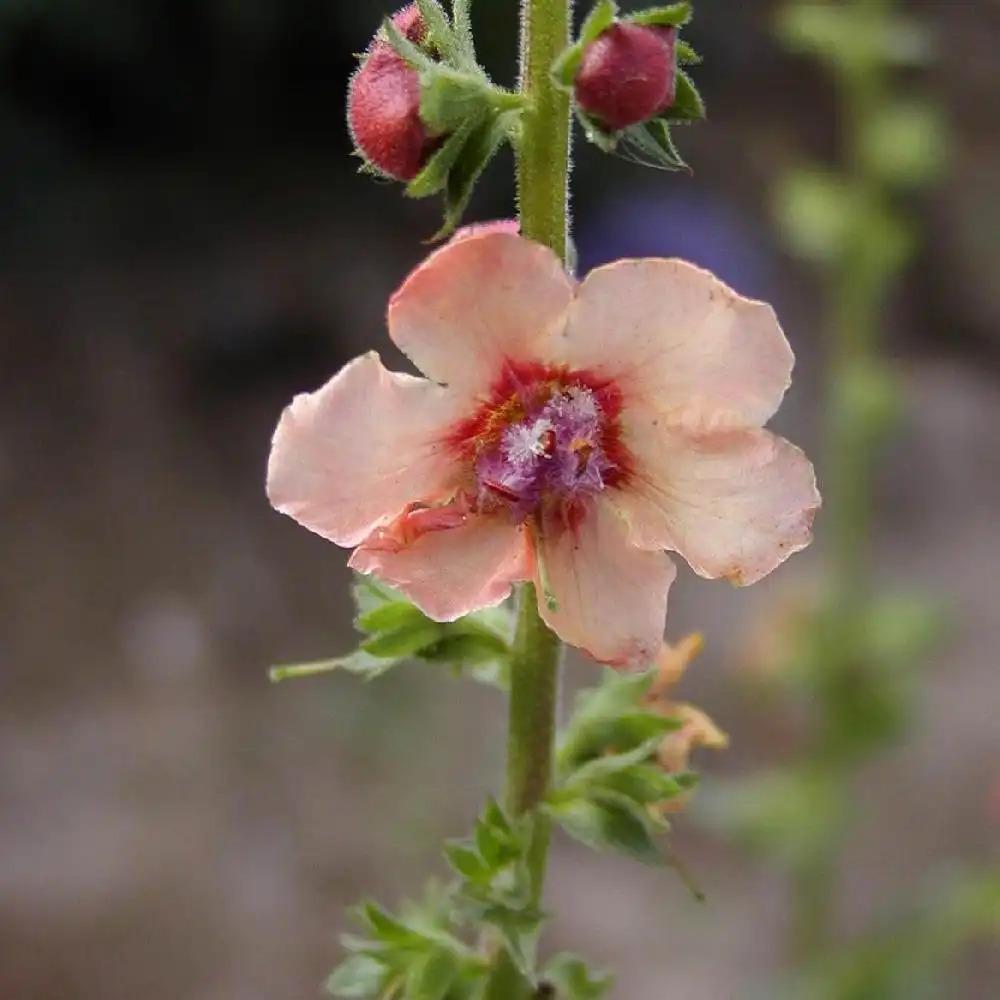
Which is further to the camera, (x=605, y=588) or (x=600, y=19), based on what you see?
Answer: (x=605, y=588)

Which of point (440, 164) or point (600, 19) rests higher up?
point (600, 19)

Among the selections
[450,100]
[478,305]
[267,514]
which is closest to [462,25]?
[450,100]

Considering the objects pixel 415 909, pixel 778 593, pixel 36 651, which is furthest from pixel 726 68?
pixel 415 909

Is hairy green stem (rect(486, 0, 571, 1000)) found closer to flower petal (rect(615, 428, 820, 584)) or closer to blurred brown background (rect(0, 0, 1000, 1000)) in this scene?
flower petal (rect(615, 428, 820, 584))

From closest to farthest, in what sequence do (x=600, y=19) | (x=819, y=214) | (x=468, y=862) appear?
1. (x=600, y=19)
2. (x=468, y=862)
3. (x=819, y=214)

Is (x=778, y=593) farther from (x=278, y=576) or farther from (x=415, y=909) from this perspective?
(x=415, y=909)

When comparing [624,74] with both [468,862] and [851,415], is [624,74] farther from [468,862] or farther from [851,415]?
[851,415]

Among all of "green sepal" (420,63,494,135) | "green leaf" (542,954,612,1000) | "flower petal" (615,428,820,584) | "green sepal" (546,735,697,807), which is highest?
"green sepal" (420,63,494,135)

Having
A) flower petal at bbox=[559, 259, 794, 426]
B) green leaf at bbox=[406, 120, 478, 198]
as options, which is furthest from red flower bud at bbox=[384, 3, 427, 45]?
flower petal at bbox=[559, 259, 794, 426]
